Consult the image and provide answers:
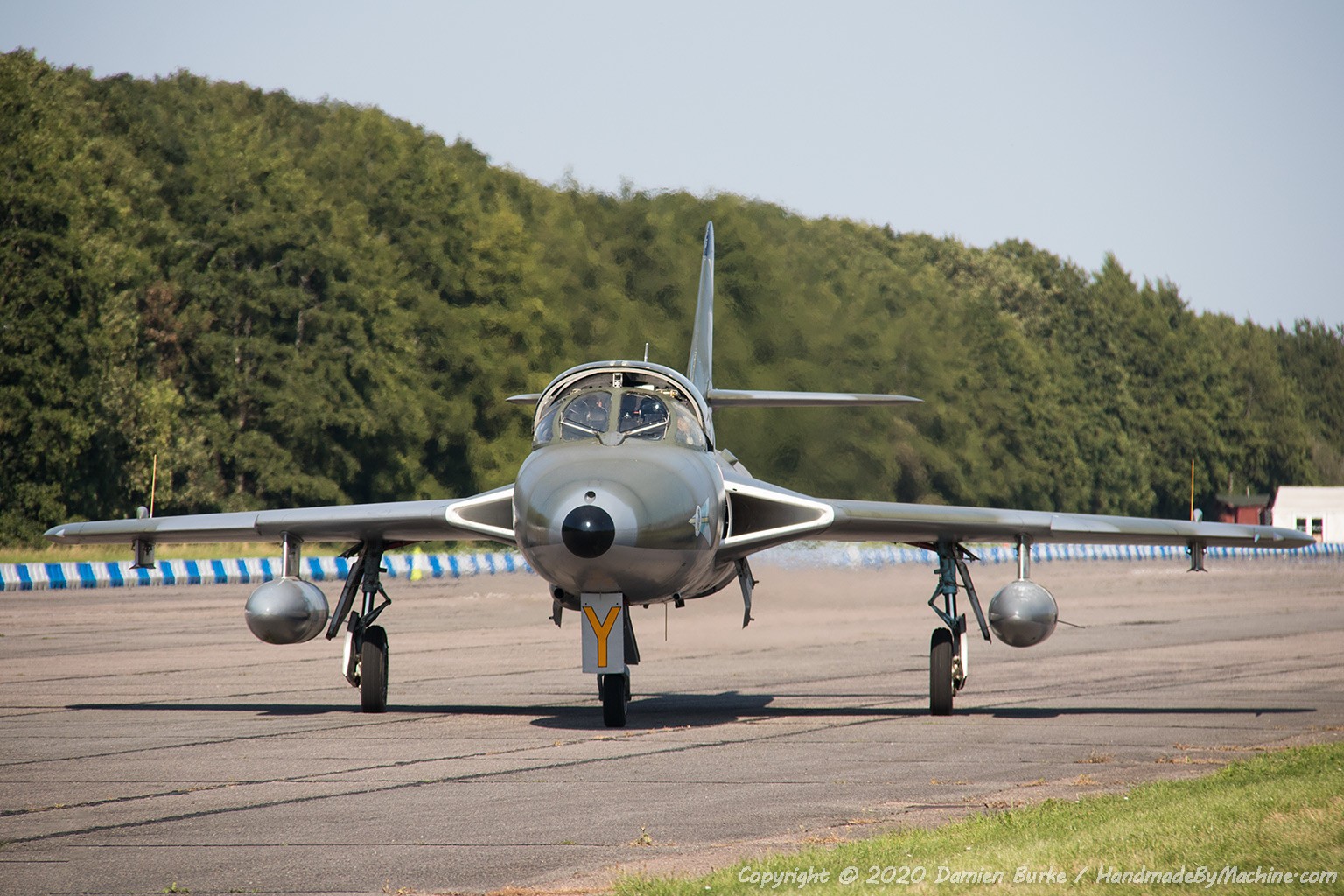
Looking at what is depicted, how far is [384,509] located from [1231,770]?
27.5 ft

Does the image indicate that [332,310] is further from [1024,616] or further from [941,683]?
[1024,616]

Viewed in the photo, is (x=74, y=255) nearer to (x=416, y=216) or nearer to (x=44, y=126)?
(x=44, y=126)

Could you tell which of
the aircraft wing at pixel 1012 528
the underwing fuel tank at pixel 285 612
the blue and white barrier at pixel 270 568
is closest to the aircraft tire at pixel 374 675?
the underwing fuel tank at pixel 285 612

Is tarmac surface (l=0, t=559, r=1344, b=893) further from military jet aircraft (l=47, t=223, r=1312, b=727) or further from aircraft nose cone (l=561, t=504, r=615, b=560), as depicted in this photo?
aircraft nose cone (l=561, t=504, r=615, b=560)

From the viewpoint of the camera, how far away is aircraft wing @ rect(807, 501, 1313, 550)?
15.3m

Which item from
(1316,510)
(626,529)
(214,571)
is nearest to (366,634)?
(626,529)

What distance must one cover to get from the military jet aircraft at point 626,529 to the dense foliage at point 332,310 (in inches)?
1438

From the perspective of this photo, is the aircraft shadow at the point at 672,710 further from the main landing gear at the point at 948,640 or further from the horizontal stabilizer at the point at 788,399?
the horizontal stabilizer at the point at 788,399

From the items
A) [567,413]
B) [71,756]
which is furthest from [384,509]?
[71,756]

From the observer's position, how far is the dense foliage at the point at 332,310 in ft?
172

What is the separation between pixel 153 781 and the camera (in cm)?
1064

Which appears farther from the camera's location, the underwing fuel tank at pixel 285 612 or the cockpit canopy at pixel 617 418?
the underwing fuel tank at pixel 285 612

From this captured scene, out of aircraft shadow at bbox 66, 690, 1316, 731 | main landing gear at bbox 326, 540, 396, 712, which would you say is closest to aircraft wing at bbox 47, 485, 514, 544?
main landing gear at bbox 326, 540, 396, 712

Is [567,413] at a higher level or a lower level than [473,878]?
higher
